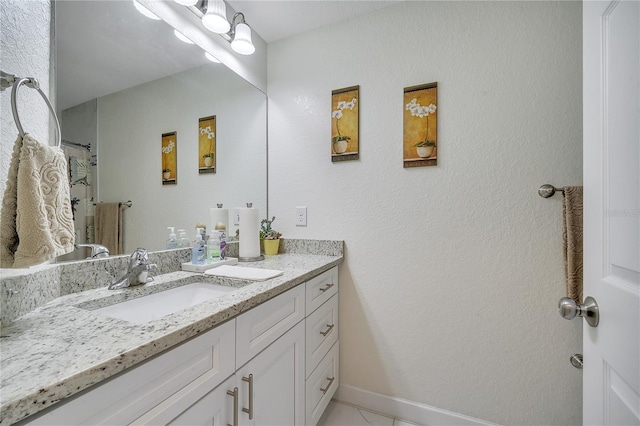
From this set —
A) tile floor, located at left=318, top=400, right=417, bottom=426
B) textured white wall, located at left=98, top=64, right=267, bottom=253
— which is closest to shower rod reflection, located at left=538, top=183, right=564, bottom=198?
tile floor, located at left=318, top=400, right=417, bottom=426

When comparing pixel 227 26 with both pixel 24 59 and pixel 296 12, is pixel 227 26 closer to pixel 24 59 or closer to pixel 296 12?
pixel 296 12

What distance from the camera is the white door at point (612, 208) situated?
1.85 feet

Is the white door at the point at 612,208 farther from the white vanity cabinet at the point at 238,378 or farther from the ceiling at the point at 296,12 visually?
the ceiling at the point at 296,12

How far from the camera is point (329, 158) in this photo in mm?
1621

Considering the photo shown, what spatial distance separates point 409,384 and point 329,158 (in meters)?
1.32

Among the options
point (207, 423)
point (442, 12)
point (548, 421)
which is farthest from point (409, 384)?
point (442, 12)

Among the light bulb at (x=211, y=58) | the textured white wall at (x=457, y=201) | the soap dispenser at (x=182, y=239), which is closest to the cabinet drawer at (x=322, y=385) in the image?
the textured white wall at (x=457, y=201)

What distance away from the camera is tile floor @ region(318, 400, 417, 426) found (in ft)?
4.66

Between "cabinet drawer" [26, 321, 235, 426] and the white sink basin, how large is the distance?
34 cm

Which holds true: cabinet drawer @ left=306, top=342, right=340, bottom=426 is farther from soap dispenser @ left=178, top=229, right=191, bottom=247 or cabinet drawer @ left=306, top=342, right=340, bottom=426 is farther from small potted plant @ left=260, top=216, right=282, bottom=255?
soap dispenser @ left=178, top=229, right=191, bottom=247

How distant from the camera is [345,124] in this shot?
1572 mm

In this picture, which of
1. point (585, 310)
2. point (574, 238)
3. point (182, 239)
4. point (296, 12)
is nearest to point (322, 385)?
point (182, 239)

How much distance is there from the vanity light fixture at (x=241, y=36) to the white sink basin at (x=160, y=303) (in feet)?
4.04

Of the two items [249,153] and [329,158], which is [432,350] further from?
[249,153]
